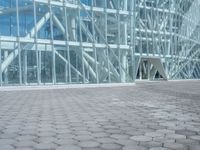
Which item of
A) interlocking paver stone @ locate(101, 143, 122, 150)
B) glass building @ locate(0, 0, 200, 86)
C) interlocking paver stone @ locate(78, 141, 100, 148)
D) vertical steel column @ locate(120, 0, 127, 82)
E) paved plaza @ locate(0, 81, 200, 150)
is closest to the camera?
interlocking paver stone @ locate(101, 143, 122, 150)

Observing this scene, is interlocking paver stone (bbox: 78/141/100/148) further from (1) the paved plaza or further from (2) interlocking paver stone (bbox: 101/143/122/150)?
(2) interlocking paver stone (bbox: 101/143/122/150)

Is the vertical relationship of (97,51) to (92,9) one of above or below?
below

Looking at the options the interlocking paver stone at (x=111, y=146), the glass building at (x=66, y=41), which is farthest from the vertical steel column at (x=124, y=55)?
the interlocking paver stone at (x=111, y=146)

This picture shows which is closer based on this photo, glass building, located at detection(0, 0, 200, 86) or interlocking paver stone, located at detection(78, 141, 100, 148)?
interlocking paver stone, located at detection(78, 141, 100, 148)

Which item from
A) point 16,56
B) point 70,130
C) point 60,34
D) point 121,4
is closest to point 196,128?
point 70,130

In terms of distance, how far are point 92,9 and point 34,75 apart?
7.65m

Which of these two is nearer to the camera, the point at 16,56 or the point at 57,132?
the point at 57,132

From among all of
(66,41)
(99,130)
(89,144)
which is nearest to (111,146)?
(89,144)

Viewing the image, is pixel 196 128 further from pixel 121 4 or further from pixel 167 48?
pixel 167 48

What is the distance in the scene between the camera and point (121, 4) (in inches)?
1153

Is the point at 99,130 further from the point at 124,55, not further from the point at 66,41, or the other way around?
the point at 124,55

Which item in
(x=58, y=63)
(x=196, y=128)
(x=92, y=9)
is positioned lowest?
(x=196, y=128)

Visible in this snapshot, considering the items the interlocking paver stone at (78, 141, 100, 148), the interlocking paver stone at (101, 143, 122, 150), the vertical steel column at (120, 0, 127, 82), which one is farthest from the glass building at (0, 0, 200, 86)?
the interlocking paver stone at (101, 143, 122, 150)

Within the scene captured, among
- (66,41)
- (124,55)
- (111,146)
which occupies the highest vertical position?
(66,41)
